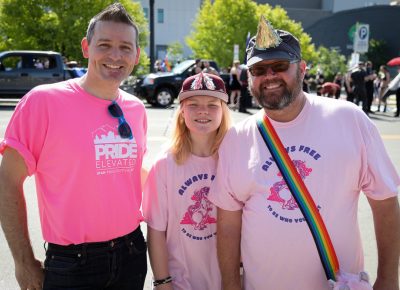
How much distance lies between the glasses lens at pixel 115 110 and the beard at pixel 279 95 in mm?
738

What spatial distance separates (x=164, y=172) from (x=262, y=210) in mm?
614

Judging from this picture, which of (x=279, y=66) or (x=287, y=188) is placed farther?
(x=279, y=66)

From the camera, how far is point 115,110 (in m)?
2.35

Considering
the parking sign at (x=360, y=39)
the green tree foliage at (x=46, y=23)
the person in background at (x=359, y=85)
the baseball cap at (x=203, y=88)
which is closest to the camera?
the baseball cap at (x=203, y=88)

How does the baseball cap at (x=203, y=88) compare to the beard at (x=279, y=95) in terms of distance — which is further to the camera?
the baseball cap at (x=203, y=88)

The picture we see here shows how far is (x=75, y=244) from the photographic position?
2201 mm

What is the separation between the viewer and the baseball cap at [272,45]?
7.43ft

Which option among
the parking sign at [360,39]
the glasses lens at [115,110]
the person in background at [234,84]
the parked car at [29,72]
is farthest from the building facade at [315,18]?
the glasses lens at [115,110]

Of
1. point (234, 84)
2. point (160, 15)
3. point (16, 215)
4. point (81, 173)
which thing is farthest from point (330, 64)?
point (16, 215)

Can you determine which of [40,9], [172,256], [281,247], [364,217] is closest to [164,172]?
[172,256]

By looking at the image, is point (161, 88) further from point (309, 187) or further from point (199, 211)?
point (309, 187)

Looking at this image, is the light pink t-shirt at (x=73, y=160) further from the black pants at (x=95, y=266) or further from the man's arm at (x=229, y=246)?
the man's arm at (x=229, y=246)

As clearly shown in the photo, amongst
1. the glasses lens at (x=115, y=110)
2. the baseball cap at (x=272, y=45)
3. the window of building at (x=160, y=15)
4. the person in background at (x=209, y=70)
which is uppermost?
the window of building at (x=160, y=15)

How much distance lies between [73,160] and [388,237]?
1.62m
